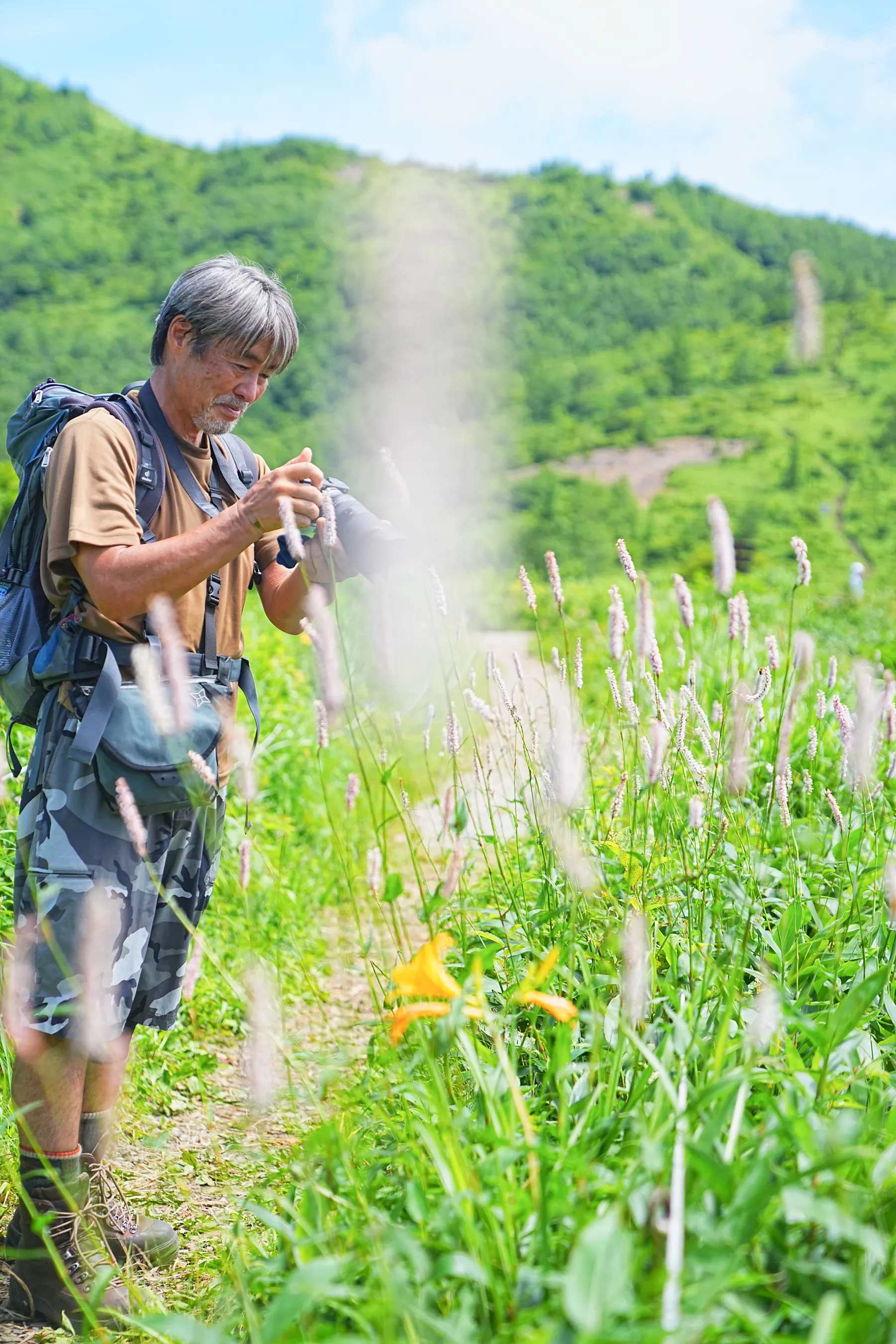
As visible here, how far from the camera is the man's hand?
201cm

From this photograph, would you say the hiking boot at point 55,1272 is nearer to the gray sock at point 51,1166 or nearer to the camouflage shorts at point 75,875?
the gray sock at point 51,1166

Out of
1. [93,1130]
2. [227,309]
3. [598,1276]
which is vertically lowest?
[93,1130]

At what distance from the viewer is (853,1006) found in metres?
1.75

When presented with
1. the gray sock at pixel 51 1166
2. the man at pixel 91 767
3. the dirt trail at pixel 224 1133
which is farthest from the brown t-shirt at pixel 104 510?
the gray sock at pixel 51 1166

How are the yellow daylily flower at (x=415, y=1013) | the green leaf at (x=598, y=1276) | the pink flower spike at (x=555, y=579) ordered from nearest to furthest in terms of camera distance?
the green leaf at (x=598, y=1276), the yellow daylily flower at (x=415, y=1013), the pink flower spike at (x=555, y=579)

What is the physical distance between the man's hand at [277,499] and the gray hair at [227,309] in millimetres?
385

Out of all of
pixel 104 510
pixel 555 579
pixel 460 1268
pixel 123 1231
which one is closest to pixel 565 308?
pixel 555 579

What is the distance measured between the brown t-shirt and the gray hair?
0.26m

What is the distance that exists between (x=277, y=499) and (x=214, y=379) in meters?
0.48

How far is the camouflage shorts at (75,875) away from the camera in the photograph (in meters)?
2.16

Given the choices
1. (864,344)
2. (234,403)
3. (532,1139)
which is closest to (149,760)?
(234,403)

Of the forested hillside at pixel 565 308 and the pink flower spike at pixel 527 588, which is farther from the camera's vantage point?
the forested hillside at pixel 565 308

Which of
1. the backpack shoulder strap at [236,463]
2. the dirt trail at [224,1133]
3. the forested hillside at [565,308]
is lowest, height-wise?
the dirt trail at [224,1133]

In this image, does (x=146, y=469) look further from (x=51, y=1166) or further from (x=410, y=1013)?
(x=51, y=1166)
